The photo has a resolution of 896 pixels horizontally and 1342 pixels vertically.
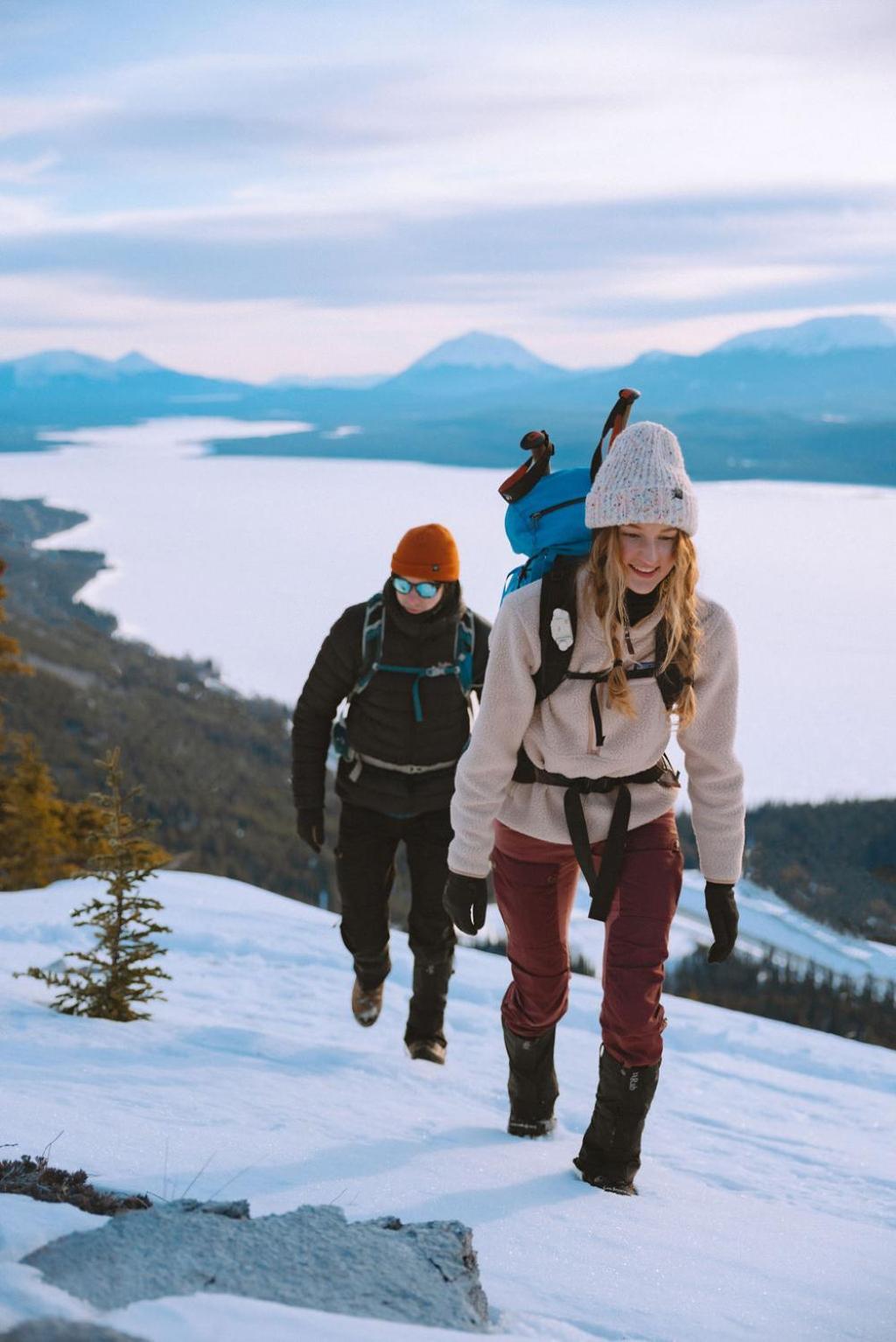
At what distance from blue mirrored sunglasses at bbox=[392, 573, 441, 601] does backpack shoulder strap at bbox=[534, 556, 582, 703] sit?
133cm

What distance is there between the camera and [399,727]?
15.0ft

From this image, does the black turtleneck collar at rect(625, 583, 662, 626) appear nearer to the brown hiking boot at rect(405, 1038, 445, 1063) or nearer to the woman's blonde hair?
the woman's blonde hair

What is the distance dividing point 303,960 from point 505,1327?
5.38 m

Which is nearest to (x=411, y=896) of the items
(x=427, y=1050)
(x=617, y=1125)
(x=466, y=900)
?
(x=427, y=1050)

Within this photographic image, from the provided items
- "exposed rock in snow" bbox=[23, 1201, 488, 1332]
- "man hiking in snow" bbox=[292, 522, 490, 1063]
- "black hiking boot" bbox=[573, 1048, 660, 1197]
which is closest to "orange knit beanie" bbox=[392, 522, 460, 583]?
"man hiking in snow" bbox=[292, 522, 490, 1063]

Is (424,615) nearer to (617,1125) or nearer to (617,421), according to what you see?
(617,421)

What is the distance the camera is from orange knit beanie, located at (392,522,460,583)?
4371 mm

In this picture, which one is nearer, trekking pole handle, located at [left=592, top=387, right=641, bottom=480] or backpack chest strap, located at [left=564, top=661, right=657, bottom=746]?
backpack chest strap, located at [left=564, top=661, right=657, bottom=746]

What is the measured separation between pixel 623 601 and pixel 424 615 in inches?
62.1

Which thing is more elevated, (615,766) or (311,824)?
(615,766)

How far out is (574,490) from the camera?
3318 millimetres

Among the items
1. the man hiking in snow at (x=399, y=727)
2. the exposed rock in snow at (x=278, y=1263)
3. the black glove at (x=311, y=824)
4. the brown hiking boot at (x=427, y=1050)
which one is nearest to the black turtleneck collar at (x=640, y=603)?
the man hiking in snow at (x=399, y=727)

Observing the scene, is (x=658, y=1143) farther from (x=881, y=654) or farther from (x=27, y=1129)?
(x=881, y=654)

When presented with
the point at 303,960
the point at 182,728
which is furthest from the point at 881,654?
the point at 303,960
